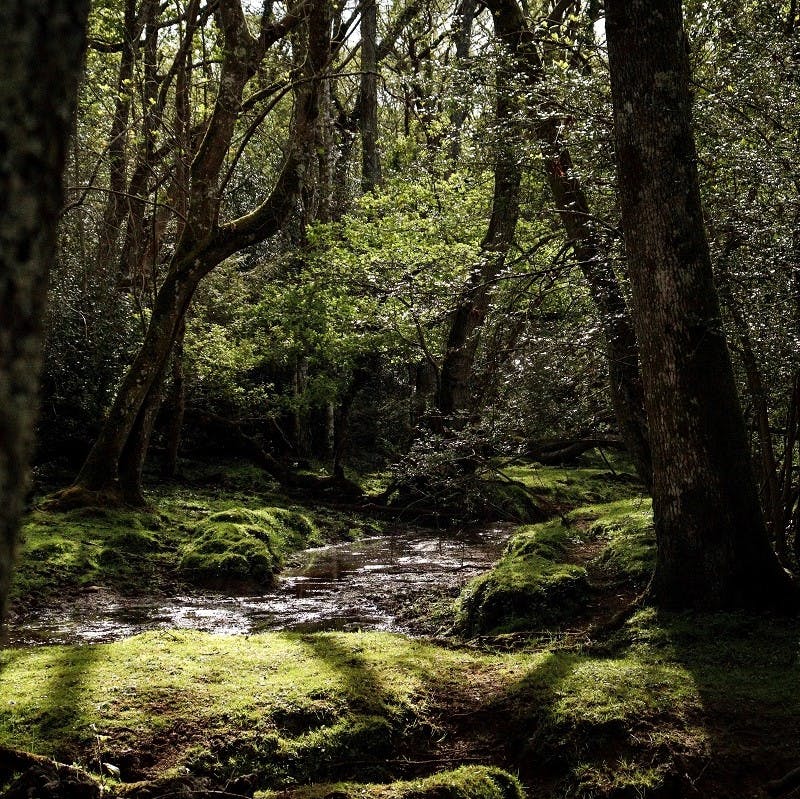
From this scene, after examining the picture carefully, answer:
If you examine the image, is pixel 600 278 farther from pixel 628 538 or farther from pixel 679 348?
pixel 628 538

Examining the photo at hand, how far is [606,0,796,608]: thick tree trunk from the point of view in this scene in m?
5.37

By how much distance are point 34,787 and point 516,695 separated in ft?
8.17

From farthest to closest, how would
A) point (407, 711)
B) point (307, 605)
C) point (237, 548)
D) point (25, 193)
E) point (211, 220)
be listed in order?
point (211, 220) < point (237, 548) < point (307, 605) < point (407, 711) < point (25, 193)

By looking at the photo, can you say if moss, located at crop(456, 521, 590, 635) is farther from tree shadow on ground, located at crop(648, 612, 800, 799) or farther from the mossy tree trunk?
the mossy tree trunk

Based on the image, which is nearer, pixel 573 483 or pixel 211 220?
pixel 211 220

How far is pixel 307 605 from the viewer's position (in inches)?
330

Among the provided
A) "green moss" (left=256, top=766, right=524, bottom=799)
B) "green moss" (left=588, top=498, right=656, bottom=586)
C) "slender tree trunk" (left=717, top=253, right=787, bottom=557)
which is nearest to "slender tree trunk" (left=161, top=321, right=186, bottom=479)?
"green moss" (left=588, top=498, right=656, bottom=586)

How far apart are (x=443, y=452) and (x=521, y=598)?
99.3 inches

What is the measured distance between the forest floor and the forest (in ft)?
0.07

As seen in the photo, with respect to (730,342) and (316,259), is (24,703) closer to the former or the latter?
(730,342)

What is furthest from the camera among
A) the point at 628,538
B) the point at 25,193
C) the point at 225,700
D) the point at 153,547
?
the point at 153,547

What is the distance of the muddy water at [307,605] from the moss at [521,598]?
482 millimetres

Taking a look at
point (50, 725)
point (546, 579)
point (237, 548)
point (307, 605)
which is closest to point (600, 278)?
point (546, 579)

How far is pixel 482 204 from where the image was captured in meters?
15.7
